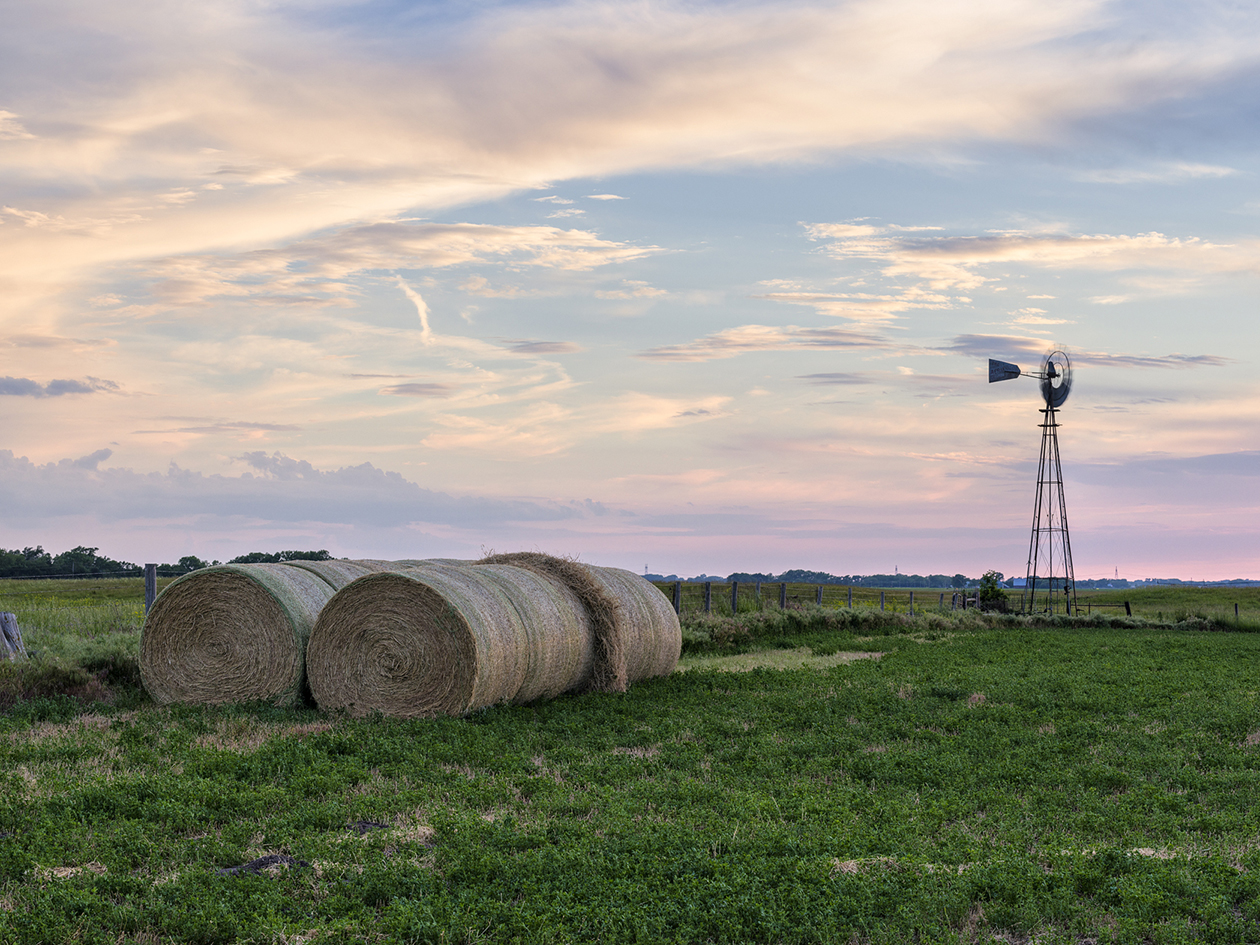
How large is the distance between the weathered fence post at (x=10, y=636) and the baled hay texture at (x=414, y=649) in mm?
4858

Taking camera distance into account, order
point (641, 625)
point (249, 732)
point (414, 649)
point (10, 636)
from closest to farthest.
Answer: point (249, 732) < point (414, 649) < point (10, 636) < point (641, 625)

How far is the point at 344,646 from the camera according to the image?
13180mm

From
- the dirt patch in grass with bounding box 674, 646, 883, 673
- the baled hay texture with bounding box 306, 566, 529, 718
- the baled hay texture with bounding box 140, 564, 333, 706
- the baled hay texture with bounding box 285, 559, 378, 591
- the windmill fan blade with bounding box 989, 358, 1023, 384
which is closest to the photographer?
the baled hay texture with bounding box 306, 566, 529, 718

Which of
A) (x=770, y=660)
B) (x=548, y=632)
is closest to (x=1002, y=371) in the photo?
(x=770, y=660)

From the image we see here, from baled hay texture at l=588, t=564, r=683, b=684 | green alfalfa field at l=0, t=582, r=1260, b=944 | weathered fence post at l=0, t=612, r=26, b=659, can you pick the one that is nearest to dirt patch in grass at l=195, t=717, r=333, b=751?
green alfalfa field at l=0, t=582, r=1260, b=944

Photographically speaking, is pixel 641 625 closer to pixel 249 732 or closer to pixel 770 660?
pixel 770 660

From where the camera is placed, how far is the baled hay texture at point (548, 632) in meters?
13.9

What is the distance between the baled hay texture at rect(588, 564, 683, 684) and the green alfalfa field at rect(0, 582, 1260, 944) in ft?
2.63

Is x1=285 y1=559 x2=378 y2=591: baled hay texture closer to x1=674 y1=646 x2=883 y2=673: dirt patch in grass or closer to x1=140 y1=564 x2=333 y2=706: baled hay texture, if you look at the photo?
x1=140 y1=564 x2=333 y2=706: baled hay texture

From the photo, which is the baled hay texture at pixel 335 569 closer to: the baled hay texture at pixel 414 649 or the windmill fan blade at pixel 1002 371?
the baled hay texture at pixel 414 649

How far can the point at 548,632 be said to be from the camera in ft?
46.5

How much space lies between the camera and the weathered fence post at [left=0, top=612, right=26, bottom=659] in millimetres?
14898

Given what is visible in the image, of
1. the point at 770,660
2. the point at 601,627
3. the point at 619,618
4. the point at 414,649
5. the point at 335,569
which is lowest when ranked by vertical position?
the point at 770,660

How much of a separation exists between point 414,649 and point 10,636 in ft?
21.3
